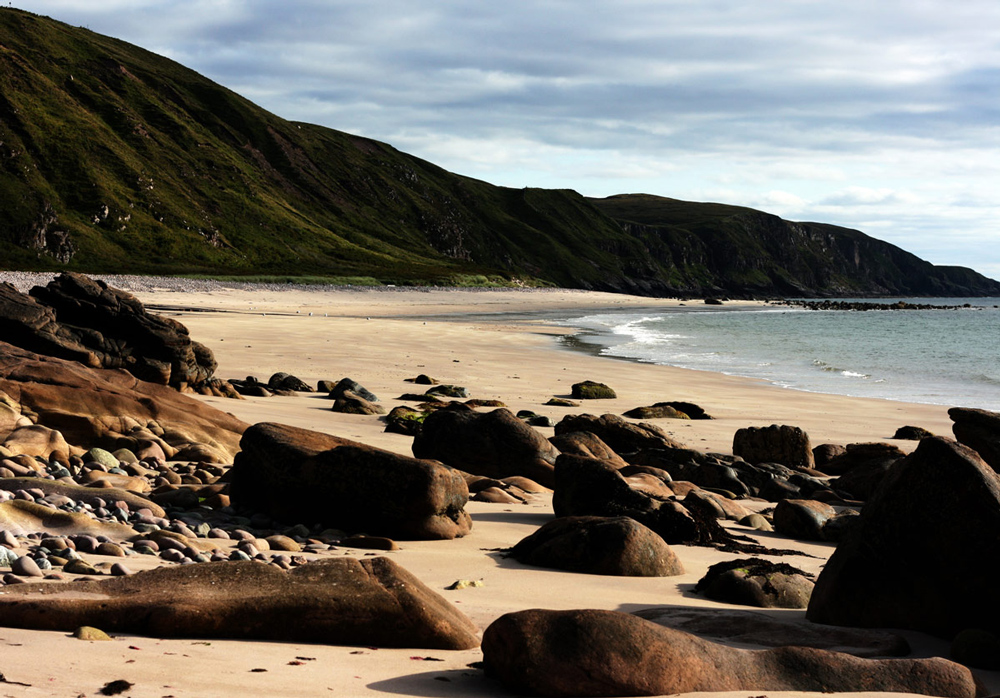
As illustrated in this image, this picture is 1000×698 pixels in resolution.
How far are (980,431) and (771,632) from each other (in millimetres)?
10070

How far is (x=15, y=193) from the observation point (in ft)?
386

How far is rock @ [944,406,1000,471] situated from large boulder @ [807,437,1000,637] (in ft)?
29.0

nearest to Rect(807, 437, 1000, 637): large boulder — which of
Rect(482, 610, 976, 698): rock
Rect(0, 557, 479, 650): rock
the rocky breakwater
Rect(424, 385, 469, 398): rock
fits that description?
Rect(482, 610, 976, 698): rock

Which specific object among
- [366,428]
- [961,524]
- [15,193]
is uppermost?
[15,193]

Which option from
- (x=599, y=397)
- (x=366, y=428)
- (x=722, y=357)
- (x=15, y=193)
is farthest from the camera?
(x=15, y=193)

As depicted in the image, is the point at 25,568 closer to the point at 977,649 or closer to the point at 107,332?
the point at 977,649

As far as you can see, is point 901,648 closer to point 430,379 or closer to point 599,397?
point 599,397

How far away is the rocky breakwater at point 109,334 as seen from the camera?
1498 centimetres

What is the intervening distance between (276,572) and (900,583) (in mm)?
3853

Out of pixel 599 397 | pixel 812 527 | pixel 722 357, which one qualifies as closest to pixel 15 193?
pixel 722 357

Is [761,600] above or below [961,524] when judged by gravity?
below

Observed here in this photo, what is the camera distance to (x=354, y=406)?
640 inches

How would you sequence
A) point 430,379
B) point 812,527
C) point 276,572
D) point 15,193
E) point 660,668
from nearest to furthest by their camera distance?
point 660,668 → point 276,572 → point 812,527 → point 430,379 → point 15,193

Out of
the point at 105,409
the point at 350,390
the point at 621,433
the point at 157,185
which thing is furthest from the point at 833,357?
the point at 157,185
